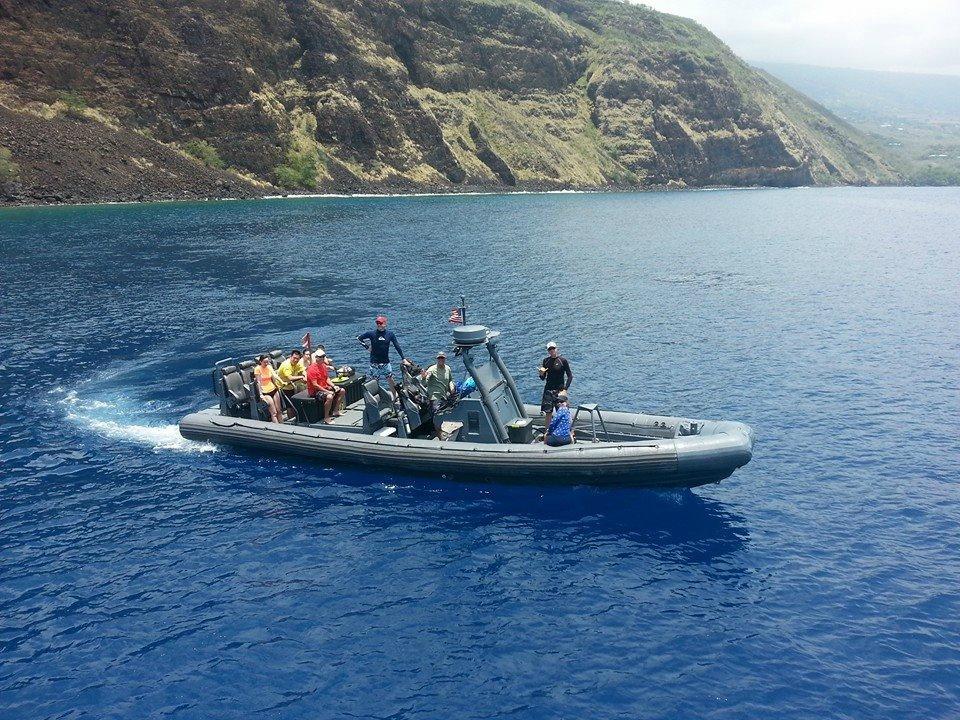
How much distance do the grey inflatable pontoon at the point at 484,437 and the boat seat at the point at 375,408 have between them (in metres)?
0.03

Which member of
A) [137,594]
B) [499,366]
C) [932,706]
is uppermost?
[499,366]

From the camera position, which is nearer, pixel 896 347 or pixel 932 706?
pixel 932 706

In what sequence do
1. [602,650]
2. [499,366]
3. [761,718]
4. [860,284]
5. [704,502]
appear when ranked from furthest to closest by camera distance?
[860,284], [499,366], [704,502], [602,650], [761,718]

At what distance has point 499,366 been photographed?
67.6ft

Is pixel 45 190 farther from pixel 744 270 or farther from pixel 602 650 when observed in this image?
pixel 602 650

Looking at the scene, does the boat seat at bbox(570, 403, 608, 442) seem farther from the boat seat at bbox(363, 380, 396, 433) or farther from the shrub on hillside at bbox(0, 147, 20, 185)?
the shrub on hillside at bbox(0, 147, 20, 185)

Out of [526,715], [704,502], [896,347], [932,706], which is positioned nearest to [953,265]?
[896,347]

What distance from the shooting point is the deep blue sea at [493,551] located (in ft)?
41.4

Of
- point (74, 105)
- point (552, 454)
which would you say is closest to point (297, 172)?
point (74, 105)

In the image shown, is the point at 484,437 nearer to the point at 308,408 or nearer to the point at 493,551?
the point at 493,551

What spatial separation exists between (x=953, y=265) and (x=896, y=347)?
111 ft

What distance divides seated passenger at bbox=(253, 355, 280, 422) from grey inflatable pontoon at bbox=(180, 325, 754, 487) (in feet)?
1.29

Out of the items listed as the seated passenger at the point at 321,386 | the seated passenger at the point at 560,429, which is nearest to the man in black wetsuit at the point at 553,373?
the seated passenger at the point at 560,429

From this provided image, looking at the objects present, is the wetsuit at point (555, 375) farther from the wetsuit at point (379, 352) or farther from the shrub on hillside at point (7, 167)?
the shrub on hillside at point (7, 167)
